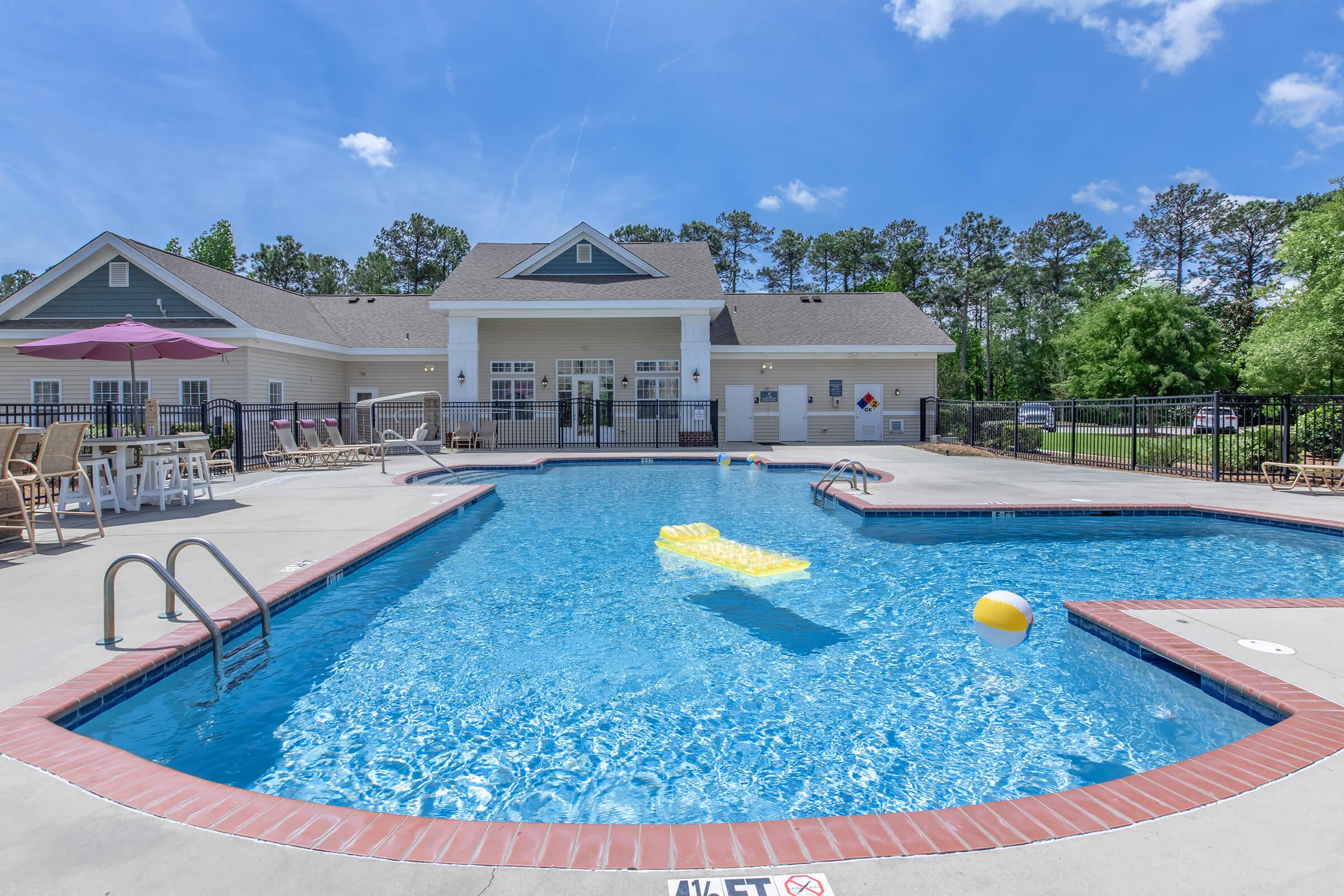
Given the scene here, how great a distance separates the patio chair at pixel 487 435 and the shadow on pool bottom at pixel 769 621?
50.9 ft

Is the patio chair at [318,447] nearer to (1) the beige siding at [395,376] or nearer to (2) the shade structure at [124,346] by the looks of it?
(2) the shade structure at [124,346]

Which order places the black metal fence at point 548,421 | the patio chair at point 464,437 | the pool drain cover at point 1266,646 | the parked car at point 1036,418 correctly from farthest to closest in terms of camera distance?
the black metal fence at point 548,421 < the patio chair at point 464,437 < the parked car at point 1036,418 < the pool drain cover at point 1266,646

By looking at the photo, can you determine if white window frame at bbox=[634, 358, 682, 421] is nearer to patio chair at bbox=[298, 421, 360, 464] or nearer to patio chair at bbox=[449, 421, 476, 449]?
patio chair at bbox=[449, 421, 476, 449]

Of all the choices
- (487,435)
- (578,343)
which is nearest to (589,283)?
(578,343)

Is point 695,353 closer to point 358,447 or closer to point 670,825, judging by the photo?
point 358,447

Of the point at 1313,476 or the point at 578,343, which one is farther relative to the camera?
the point at 578,343

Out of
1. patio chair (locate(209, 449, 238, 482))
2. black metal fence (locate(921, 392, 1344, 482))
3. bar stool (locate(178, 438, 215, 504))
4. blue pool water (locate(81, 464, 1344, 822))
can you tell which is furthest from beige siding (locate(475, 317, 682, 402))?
blue pool water (locate(81, 464, 1344, 822))

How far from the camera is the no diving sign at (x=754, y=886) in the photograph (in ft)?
6.26

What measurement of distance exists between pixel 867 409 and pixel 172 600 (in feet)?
70.3

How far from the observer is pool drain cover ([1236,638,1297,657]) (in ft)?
12.2

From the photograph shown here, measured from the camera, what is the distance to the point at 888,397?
2325 centimetres

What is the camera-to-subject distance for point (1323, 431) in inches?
489

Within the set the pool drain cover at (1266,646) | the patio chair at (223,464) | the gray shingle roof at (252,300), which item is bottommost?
the pool drain cover at (1266,646)

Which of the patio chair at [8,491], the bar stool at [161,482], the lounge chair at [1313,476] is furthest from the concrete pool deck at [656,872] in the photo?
the lounge chair at [1313,476]
